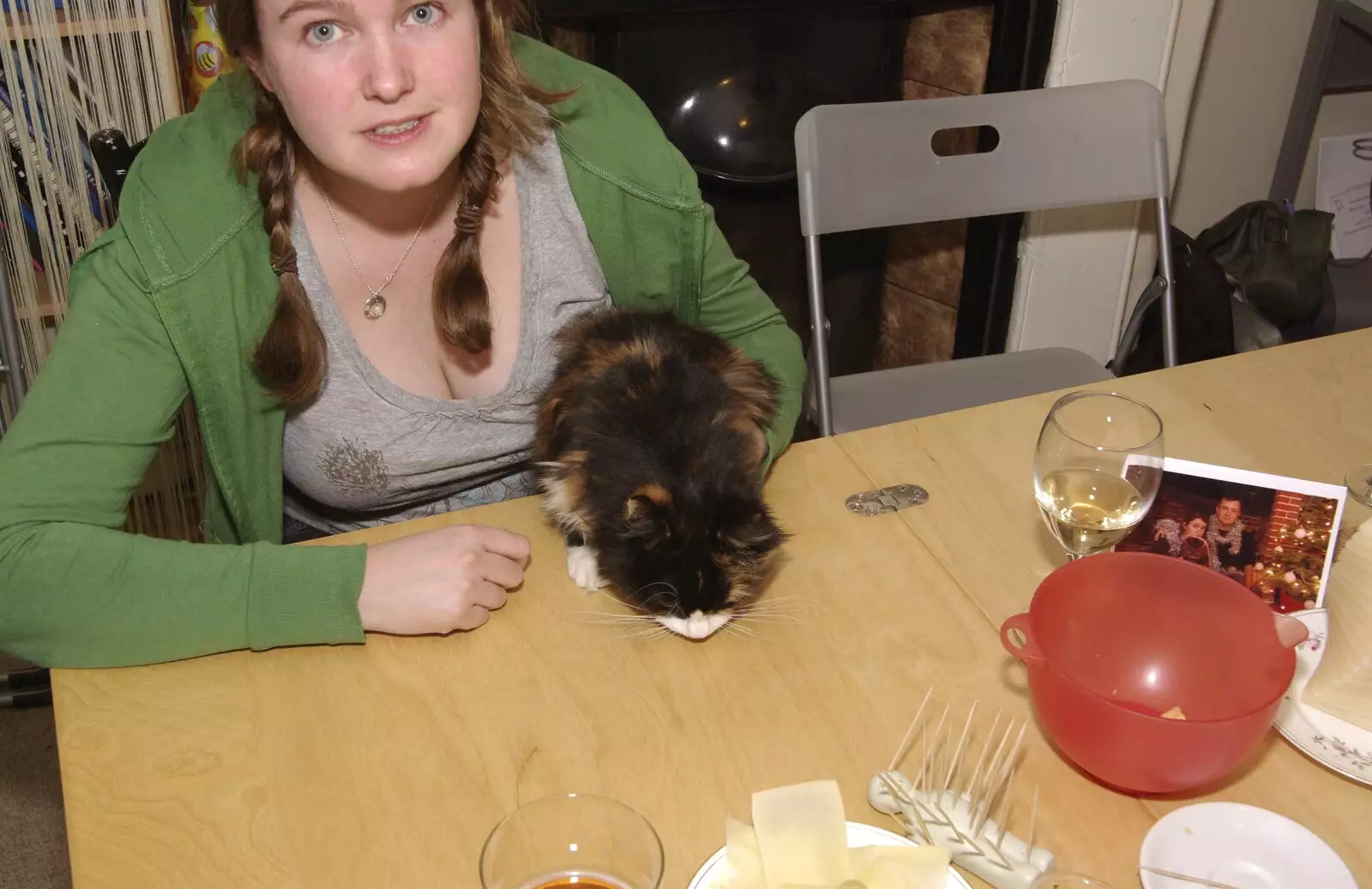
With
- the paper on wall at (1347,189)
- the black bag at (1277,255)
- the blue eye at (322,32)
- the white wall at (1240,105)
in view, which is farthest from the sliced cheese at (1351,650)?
the paper on wall at (1347,189)

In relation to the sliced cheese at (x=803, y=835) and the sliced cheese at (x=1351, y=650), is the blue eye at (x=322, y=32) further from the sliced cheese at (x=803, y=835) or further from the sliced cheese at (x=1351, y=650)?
the sliced cheese at (x=1351, y=650)

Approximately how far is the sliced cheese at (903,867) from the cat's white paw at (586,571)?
1.32ft

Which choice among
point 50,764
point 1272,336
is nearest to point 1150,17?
point 1272,336

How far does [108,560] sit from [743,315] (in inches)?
31.9

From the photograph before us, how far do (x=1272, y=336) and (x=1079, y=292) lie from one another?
1.68 feet

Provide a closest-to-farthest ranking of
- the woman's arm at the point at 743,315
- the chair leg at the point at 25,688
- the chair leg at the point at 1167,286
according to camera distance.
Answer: the woman's arm at the point at 743,315, the chair leg at the point at 1167,286, the chair leg at the point at 25,688

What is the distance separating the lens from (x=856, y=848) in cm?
78

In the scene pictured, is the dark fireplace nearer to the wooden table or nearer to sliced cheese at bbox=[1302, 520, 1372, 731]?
the wooden table

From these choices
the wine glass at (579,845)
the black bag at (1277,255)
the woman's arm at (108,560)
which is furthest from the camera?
the black bag at (1277,255)

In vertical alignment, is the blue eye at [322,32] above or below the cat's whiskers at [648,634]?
above

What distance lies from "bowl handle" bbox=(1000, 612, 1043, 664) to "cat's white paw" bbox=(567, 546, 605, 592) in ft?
1.26

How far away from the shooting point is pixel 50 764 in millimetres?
2061

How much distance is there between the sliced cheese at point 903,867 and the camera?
0.75 metres

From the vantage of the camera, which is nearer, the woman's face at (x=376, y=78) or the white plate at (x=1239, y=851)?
the white plate at (x=1239, y=851)
